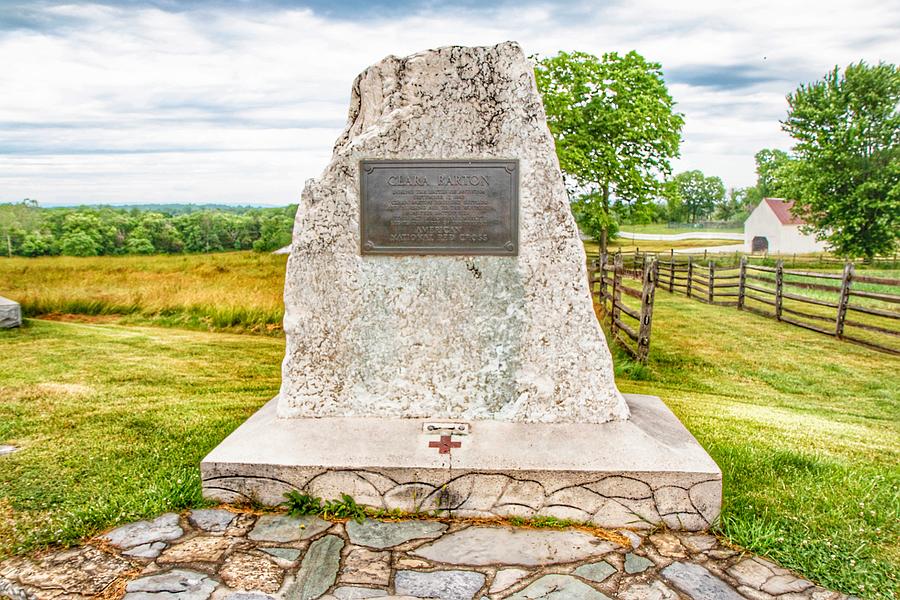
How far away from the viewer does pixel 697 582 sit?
10.4 ft

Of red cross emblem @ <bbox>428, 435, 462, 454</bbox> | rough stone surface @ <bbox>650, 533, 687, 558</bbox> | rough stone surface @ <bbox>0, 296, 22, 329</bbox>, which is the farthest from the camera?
rough stone surface @ <bbox>0, 296, 22, 329</bbox>

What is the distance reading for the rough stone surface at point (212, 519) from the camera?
12.0 feet

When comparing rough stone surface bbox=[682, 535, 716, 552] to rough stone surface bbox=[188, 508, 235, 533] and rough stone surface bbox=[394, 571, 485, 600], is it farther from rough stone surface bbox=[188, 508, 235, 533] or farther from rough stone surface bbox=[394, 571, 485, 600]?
rough stone surface bbox=[188, 508, 235, 533]

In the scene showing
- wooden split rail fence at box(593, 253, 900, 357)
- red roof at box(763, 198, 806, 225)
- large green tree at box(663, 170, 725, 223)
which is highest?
large green tree at box(663, 170, 725, 223)

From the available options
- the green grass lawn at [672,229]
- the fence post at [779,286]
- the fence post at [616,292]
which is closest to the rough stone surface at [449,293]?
the fence post at [616,292]

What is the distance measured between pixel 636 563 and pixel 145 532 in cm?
282

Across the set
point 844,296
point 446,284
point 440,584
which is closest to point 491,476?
point 440,584

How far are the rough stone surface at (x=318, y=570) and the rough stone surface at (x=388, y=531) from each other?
13 centimetres

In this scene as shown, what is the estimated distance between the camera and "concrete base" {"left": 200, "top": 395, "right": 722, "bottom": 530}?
3738mm

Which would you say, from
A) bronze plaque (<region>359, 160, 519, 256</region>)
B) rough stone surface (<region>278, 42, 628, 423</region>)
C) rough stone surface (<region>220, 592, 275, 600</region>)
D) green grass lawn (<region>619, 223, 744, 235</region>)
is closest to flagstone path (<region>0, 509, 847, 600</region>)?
rough stone surface (<region>220, 592, 275, 600</region>)

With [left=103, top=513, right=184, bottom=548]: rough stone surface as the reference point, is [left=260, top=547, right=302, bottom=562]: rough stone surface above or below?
below

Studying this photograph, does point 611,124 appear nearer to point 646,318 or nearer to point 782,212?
point 646,318

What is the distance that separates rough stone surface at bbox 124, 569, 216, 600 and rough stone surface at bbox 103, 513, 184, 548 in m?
0.40

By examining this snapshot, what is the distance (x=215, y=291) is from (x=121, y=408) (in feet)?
26.3
